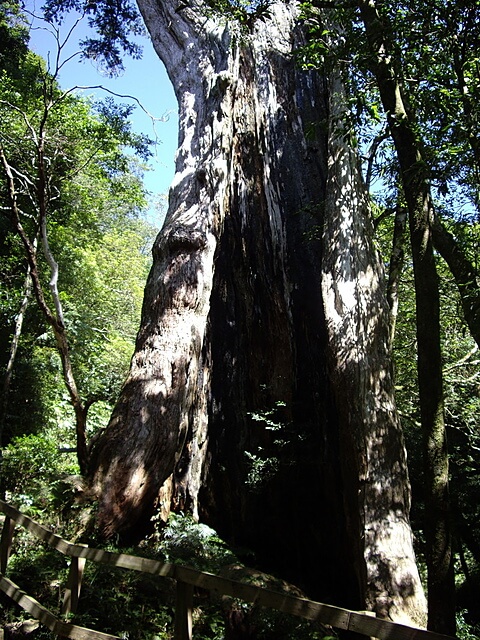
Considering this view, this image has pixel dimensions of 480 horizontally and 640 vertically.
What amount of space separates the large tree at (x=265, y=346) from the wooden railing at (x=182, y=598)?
4.24 ft

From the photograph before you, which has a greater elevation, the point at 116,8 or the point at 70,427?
the point at 116,8

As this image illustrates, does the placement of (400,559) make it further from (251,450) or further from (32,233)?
(32,233)

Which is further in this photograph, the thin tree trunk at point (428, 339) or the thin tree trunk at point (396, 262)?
the thin tree trunk at point (396, 262)

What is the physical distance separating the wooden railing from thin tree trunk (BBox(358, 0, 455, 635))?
223 cm

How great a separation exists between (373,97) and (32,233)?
809 centimetres

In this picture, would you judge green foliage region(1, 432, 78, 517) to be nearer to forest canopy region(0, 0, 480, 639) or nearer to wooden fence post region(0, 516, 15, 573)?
forest canopy region(0, 0, 480, 639)

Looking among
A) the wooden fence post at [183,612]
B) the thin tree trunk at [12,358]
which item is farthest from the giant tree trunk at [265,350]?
the thin tree trunk at [12,358]

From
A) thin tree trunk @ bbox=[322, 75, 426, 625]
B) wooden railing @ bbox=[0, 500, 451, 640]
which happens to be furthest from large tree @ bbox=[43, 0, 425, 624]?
wooden railing @ bbox=[0, 500, 451, 640]

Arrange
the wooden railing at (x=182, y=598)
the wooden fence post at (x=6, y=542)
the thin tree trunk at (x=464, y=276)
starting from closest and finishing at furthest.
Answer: the wooden railing at (x=182, y=598) → the wooden fence post at (x=6, y=542) → the thin tree trunk at (x=464, y=276)

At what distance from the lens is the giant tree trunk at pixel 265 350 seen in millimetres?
5027

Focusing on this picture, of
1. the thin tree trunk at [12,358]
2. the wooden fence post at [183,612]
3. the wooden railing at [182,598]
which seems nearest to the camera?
the wooden railing at [182,598]

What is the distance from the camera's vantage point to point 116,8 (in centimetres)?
1117

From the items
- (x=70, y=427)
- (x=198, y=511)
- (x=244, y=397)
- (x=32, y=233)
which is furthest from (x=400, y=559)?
(x=32, y=233)

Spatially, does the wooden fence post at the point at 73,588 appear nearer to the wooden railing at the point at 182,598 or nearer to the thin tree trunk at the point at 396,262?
the wooden railing at the point at 182,598
